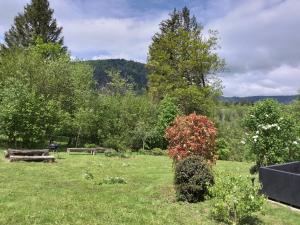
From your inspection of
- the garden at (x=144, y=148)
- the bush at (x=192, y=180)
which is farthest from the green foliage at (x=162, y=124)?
the bush at (x=192, y=180)

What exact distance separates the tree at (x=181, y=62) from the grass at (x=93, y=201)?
23545 millimetres

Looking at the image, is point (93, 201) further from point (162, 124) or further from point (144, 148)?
point (162, 124)

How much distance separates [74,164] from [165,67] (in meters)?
23.1

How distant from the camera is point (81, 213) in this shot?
11492mm

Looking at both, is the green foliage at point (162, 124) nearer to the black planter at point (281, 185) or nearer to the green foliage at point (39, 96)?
the green foliage at point (39, 96)

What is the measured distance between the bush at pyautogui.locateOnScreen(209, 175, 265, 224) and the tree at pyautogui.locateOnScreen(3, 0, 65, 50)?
44175mm

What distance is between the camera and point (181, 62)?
136 ft

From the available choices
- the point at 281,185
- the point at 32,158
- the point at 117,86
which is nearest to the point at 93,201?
the point at 281,185

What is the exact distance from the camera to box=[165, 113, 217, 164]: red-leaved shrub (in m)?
16.0

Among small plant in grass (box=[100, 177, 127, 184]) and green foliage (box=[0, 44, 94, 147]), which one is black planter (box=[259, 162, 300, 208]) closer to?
small plant in grass (box=[100, 177, 127, 184])

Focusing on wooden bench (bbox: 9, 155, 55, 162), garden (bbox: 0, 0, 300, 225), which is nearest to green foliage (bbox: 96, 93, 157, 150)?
garden (bbox: 0, 0, 300, 225)

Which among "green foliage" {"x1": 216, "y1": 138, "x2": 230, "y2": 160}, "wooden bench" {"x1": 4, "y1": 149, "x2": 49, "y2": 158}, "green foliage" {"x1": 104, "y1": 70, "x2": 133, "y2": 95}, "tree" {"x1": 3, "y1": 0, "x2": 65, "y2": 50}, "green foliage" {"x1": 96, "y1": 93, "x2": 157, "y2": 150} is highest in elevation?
"tree" {"x1": 3, "y1": 0, "x2": 65, "y2": 50}

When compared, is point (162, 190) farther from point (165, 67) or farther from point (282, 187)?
point (165, 67)

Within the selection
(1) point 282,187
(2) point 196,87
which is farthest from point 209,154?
(2) point 196,87
